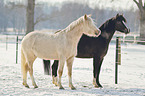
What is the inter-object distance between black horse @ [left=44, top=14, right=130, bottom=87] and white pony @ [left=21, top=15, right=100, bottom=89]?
2.21ft

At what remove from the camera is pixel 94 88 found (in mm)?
5664

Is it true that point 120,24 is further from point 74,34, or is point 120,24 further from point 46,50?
point 46,50

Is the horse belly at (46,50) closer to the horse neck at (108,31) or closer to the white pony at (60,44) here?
the white pony at (60,44)

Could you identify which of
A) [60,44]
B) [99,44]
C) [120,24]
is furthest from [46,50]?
[120,24]

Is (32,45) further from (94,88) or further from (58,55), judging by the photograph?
(94,88)

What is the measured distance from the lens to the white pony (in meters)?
5.24

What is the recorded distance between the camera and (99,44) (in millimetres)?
5879

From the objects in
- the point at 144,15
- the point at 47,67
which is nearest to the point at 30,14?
the point at 47,67

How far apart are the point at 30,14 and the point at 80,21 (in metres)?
9.81

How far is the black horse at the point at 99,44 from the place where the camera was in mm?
5781

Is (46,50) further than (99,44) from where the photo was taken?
No

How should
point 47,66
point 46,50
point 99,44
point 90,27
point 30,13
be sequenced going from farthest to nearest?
point 30,13
point 47,66
point 99,44
point 46,50
point 90,27

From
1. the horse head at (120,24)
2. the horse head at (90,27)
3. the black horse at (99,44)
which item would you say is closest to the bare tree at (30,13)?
the black horse at (99,44)

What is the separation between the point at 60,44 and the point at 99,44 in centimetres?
125
